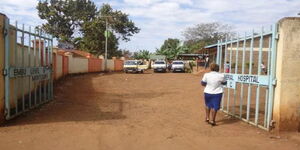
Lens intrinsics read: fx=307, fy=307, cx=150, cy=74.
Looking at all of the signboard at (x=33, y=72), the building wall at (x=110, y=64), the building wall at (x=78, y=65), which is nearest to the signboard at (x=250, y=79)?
the signboard at (x=33, y=72)

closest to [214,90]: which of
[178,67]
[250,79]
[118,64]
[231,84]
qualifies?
[250,79]

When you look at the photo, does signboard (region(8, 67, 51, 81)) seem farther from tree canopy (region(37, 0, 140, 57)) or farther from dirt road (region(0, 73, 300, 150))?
tree canopy (region(37, 0, 140, 57))

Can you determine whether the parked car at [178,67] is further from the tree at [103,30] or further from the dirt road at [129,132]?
the dirt road at [129,132]

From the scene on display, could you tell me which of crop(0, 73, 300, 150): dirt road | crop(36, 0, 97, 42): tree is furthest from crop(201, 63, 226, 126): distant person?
crop(36, 0, 97, 42): tree

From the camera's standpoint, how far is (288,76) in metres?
6.43

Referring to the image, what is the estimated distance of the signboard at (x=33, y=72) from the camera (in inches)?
293

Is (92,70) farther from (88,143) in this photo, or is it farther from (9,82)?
(88,143)

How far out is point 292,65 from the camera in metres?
6.43

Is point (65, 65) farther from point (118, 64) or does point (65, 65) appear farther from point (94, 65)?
point (118, 64)

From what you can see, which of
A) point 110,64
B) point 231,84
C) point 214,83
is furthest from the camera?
point 110,64

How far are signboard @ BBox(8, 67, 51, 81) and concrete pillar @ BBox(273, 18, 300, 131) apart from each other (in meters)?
6.06

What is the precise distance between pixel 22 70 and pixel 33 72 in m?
0.88

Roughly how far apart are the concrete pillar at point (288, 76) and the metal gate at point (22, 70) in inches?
237

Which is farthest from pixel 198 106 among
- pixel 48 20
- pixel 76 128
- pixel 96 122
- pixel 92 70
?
pixel 48 20
